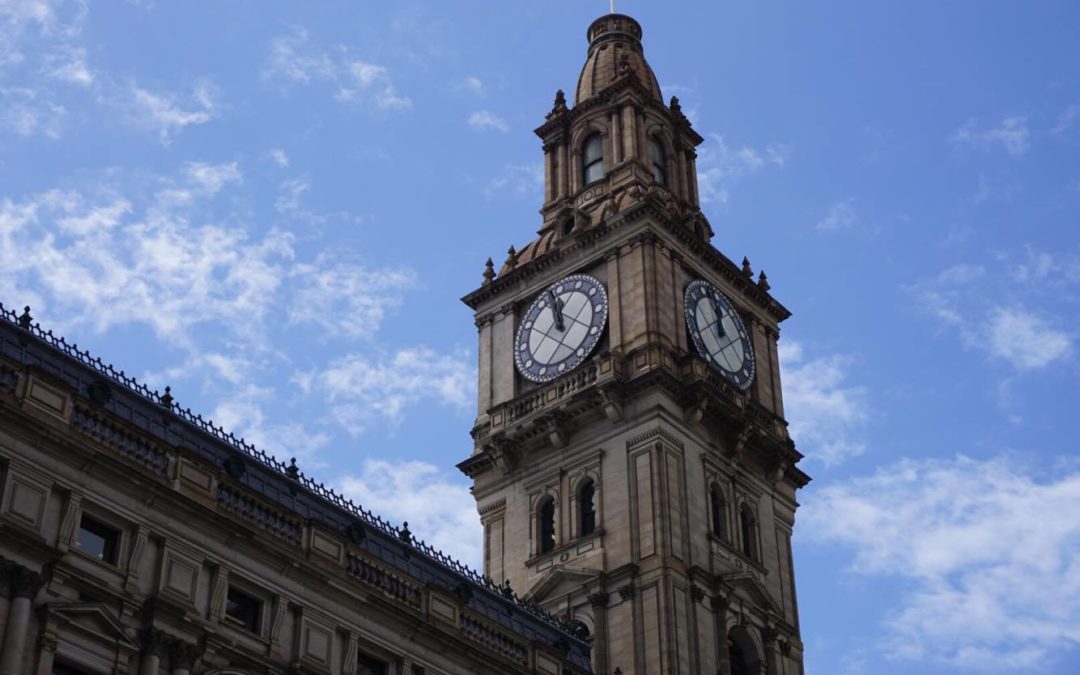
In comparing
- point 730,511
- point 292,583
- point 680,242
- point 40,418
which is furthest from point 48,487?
point 680,242

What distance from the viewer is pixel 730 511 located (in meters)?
65.5

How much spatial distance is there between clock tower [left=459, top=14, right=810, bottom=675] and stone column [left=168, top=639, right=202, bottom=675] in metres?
25.0

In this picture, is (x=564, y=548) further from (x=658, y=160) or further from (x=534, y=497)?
(x=658, y=160)

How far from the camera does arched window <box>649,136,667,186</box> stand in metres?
77.3

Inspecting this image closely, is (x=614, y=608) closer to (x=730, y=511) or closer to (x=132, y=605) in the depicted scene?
(x=730, y=511)

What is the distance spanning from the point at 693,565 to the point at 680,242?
586 inches

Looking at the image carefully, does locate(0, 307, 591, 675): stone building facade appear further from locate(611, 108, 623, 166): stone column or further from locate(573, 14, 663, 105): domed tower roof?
locate(573, 14, 663, 105): domed tower roof

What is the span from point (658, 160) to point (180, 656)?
4628 cm

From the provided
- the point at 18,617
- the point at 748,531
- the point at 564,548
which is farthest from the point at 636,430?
the point at 18,617

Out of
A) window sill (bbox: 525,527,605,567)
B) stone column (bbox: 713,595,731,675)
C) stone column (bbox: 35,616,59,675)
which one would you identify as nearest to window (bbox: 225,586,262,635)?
stone column (bbox: 35,616,59,675)

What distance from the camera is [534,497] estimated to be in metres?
66.7

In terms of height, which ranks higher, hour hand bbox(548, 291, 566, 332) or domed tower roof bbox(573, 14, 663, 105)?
domed tower roof bbox(573, 14, 663, 105)

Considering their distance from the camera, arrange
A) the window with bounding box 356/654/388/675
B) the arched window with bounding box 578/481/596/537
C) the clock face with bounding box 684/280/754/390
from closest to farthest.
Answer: the window with bounding box 356/654/388/675
the arched window with bounding box 578/481/596/537
the clock face with bounding box 684/280/754/390

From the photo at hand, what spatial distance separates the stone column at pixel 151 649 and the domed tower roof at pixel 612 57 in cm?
4736
